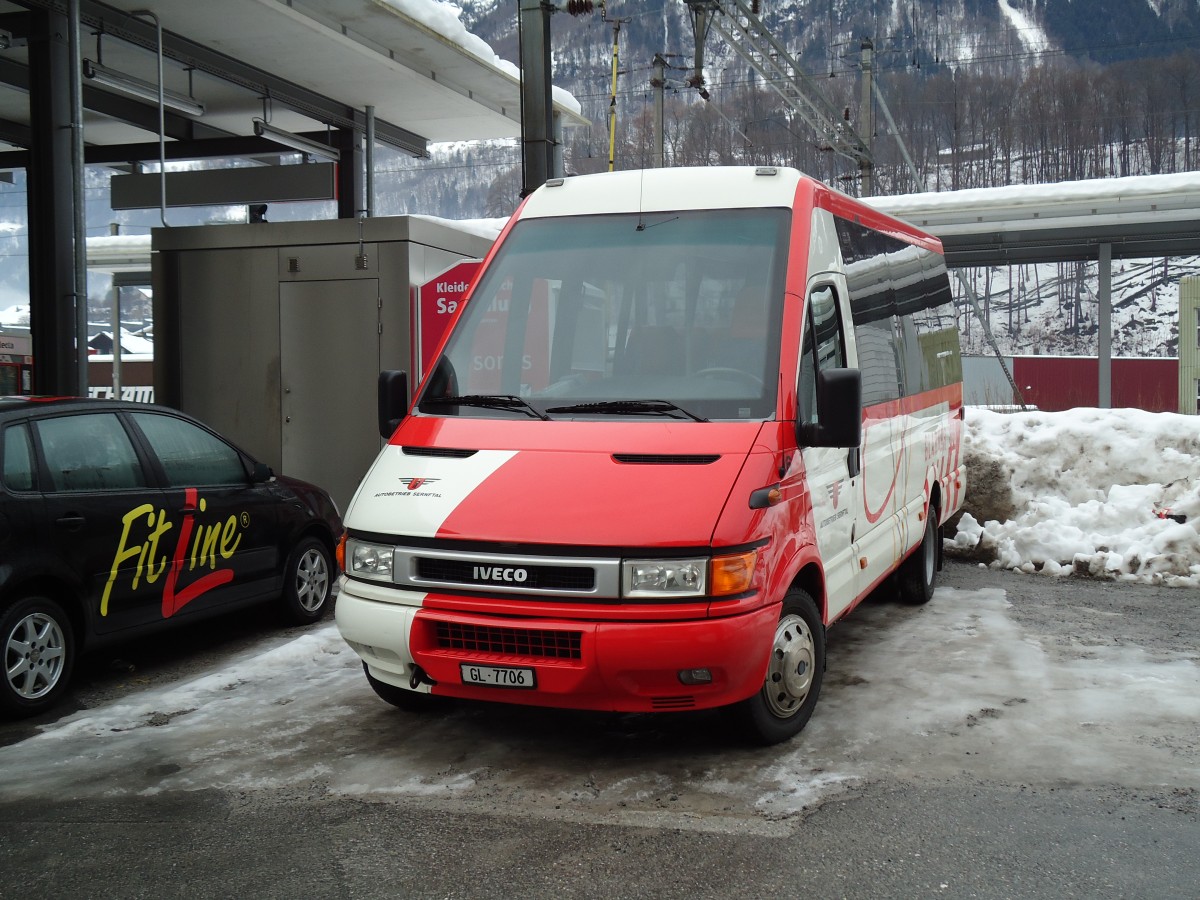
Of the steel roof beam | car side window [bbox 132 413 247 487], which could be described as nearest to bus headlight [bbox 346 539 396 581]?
car side window [bbox 132 413 247 487]

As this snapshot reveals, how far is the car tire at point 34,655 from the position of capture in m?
5.66

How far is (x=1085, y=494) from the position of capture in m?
10.8

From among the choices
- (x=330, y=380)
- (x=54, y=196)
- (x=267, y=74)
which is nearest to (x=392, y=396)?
(x=330, y=380)

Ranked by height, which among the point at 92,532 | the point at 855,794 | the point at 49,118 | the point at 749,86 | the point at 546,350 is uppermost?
the point at 749,86

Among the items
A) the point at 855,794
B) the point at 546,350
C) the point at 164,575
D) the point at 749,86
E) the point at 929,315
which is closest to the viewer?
the point at 855,794

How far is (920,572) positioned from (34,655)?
5496mm

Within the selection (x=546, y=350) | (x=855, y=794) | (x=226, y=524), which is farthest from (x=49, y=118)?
(x=855, y=794)

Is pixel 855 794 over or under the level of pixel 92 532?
under

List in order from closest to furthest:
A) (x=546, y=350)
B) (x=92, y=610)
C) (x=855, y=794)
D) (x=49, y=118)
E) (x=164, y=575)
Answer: (x=855, y=794) < (x=546, y=350) < (x=92, y=610) < (x=164, y=575) < (x=49, y=118)

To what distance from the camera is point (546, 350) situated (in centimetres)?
575

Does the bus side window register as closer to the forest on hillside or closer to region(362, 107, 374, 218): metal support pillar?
region(362, 107, 374, 218): metal support pillar

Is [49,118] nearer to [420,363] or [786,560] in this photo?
[420,363]

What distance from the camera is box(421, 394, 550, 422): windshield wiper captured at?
213 inches

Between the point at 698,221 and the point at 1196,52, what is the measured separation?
107m
